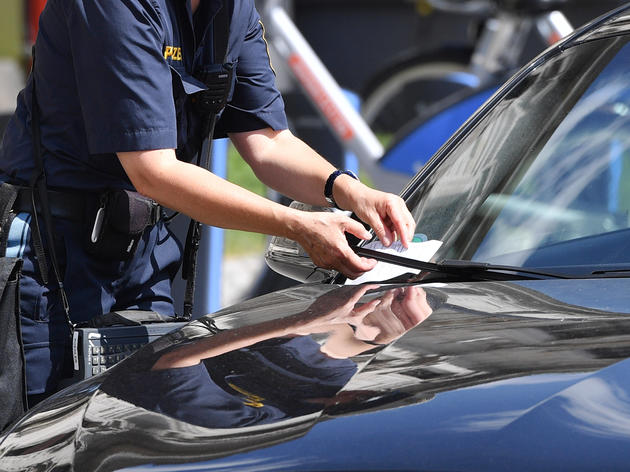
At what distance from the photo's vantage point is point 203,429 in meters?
1.58

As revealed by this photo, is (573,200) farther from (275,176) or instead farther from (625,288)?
(275,176)

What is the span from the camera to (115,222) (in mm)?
2398

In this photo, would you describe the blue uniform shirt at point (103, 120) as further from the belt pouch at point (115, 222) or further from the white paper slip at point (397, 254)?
the white paper slip at point (397, 254)

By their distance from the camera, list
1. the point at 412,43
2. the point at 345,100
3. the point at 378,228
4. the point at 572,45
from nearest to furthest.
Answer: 1. the point at 378,228
2. the point at 572,45
3. the point at 345,100
4. the point at 412,43

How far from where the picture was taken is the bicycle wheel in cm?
639

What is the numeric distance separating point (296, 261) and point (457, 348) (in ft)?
2.77

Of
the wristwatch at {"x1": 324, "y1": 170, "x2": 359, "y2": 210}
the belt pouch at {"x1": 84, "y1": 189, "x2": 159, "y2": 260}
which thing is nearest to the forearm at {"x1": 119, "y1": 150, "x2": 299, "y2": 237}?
the belt pouch at {"x1": 84, "y1": 189, "x2": 159, "y2": 260}

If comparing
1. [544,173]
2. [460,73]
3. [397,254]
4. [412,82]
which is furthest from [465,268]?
[412,82]

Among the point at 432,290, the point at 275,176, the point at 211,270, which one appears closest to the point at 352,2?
the point at 211,270

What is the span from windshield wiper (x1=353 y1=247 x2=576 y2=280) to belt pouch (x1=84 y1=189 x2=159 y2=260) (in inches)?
18.8

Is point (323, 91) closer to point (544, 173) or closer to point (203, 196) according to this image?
point (544, 173)

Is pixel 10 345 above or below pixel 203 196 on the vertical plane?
below

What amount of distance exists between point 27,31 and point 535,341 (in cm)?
479

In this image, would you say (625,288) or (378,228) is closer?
(625,288)
